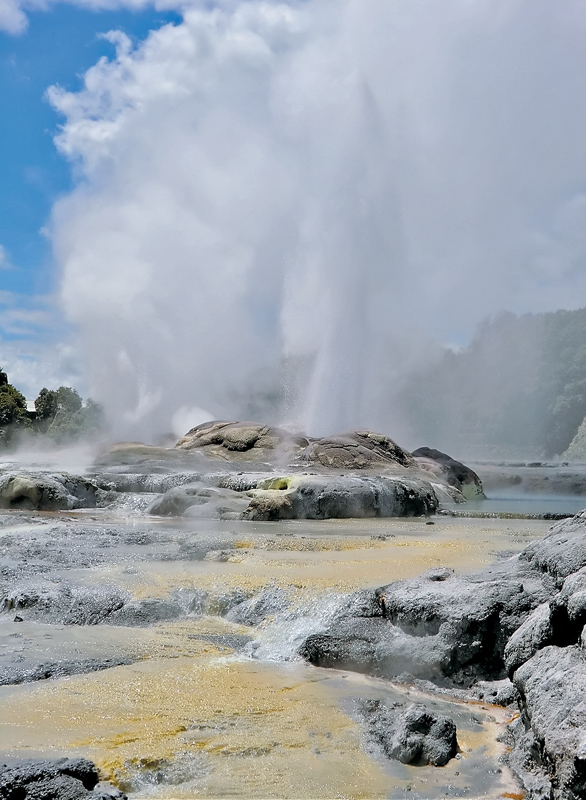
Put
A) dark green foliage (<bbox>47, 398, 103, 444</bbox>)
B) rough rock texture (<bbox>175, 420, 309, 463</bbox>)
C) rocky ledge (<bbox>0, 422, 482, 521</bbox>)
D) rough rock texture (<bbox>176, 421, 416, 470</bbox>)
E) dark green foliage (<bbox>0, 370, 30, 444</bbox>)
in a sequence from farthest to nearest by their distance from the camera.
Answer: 1. dark green foliage (<bbox>47, 398, 103, 444</bbox>)
2. dark green foliage (<bbox>0, 370, 30, 444</bbox>)
3. rough rock texture (<bbox>175, 420, 309, 463</bbox>)
4. rough rock texture (<bbox>176, 421, 416, 470</bbox>)
5. rocky ledge (<bbox>0, 422, 482, 521</bbox>)

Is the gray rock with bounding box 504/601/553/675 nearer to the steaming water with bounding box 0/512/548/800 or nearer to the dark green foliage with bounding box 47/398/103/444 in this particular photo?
the steaming water with bounding box 0/512/548/800

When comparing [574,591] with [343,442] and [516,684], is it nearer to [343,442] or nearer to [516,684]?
[516,684]

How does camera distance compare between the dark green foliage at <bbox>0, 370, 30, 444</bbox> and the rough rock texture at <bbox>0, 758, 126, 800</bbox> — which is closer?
the rough rock texture at <bbox>0, 758, 126, 800</bbox>

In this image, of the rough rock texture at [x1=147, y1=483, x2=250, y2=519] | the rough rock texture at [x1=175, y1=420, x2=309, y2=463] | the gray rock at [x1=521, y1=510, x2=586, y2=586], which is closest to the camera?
the gray rock at [x1=521, y1=510, x2=586, y2=586]

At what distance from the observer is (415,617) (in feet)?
19.7

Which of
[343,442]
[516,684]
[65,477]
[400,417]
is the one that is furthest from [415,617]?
[400,417]

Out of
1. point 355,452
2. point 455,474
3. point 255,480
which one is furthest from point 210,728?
point 455,474

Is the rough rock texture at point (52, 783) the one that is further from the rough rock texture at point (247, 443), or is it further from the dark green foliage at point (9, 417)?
the dark green foliage at point (9, 417)

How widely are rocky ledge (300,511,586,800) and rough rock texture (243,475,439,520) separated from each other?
8.07 metres

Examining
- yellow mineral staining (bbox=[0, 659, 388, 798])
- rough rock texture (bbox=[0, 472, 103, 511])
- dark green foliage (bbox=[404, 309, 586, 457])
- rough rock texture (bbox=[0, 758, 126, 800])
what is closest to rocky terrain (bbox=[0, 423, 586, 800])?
rough rock texture (bbox=[0, 758, 126, 800])

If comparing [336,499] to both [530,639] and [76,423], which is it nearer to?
[530,639]

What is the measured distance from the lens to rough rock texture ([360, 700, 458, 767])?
13.4 ft

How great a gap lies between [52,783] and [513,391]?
104 meters

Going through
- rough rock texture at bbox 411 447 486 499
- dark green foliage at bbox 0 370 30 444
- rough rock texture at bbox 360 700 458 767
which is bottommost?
rough rock texture at bbox 360 700 458 767
